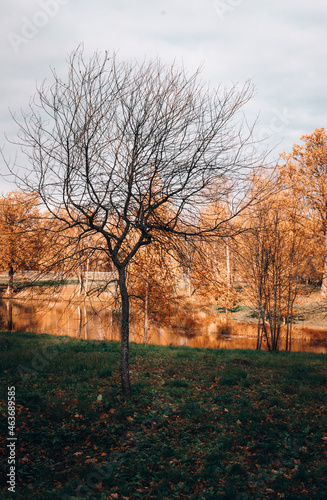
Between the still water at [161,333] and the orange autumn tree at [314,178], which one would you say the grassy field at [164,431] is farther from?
the orange autumn tree at [314,178]

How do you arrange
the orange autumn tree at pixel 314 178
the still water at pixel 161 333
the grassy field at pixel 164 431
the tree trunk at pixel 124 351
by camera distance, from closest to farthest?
the grassy field at pixel 164 431, the tree trunk at pixel 124 351, the still water at pixel 161 333, the orange autumn tree at pixel 314 178

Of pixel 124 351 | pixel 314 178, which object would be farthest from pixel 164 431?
pixel 314 178

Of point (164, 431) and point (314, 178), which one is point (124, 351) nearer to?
point (164, 431)

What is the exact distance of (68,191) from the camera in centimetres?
551

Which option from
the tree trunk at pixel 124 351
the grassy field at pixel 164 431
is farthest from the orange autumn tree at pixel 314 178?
the tree trunk at pixel 124 351

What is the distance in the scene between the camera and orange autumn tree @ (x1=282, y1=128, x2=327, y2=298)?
20.9m

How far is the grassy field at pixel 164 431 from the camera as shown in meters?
3.78

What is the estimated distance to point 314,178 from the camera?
21500mm

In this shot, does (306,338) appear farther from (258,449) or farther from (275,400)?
(258,449)

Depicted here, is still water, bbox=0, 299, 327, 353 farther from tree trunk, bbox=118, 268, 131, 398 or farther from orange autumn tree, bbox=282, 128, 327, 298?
tree trunk, bbox=118, 268, 131, 398

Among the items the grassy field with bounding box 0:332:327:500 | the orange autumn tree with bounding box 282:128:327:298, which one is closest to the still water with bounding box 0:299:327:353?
the orange autumn tree with bounding box 282:128:327:298

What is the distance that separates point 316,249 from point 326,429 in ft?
56.8

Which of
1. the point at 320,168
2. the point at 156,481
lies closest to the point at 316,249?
the point at 320,168

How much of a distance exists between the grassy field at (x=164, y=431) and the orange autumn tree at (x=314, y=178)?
14.7 m
